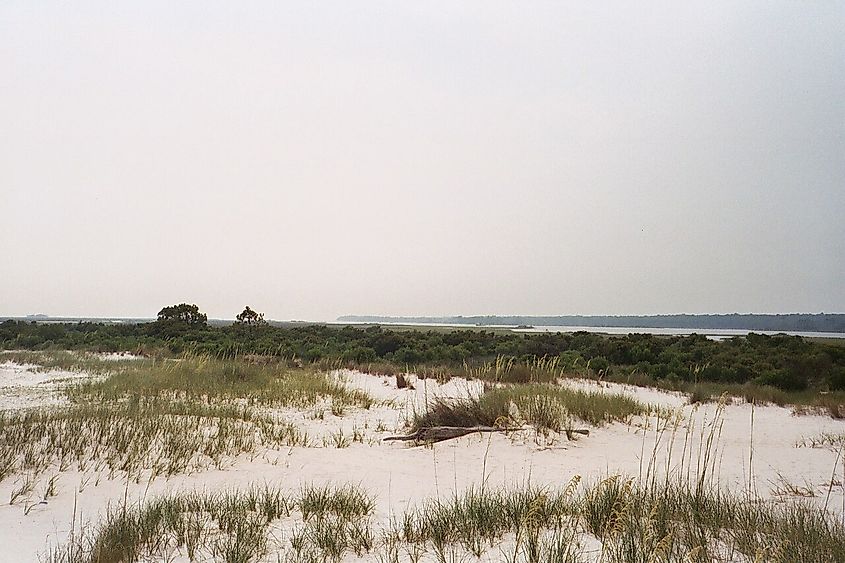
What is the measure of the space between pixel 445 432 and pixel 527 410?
69.0 inches

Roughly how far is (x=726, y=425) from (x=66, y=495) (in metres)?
12.7

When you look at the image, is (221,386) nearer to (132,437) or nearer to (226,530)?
(132,437)

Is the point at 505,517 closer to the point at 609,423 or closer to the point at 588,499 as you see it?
the point at 588,499

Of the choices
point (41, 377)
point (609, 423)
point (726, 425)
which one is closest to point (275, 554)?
point (609, 423)

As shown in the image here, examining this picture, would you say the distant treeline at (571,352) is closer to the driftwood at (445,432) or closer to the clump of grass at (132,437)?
the driftwood at (445,432)

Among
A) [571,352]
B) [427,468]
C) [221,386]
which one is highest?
[221,386]

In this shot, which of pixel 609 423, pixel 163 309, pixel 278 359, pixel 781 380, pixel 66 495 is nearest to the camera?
pixel 66 495

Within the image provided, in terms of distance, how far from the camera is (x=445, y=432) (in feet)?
29.2

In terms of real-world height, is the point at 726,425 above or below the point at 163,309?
below

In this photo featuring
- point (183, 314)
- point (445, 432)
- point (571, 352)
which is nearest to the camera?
point (445, 432)

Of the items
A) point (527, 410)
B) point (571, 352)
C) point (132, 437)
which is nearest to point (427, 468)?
point (527, 410)

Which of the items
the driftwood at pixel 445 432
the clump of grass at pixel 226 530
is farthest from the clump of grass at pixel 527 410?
the clump of grass at pixel 226 530

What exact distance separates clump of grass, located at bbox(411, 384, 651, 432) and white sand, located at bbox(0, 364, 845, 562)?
16.7 inches

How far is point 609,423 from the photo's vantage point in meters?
9.93
